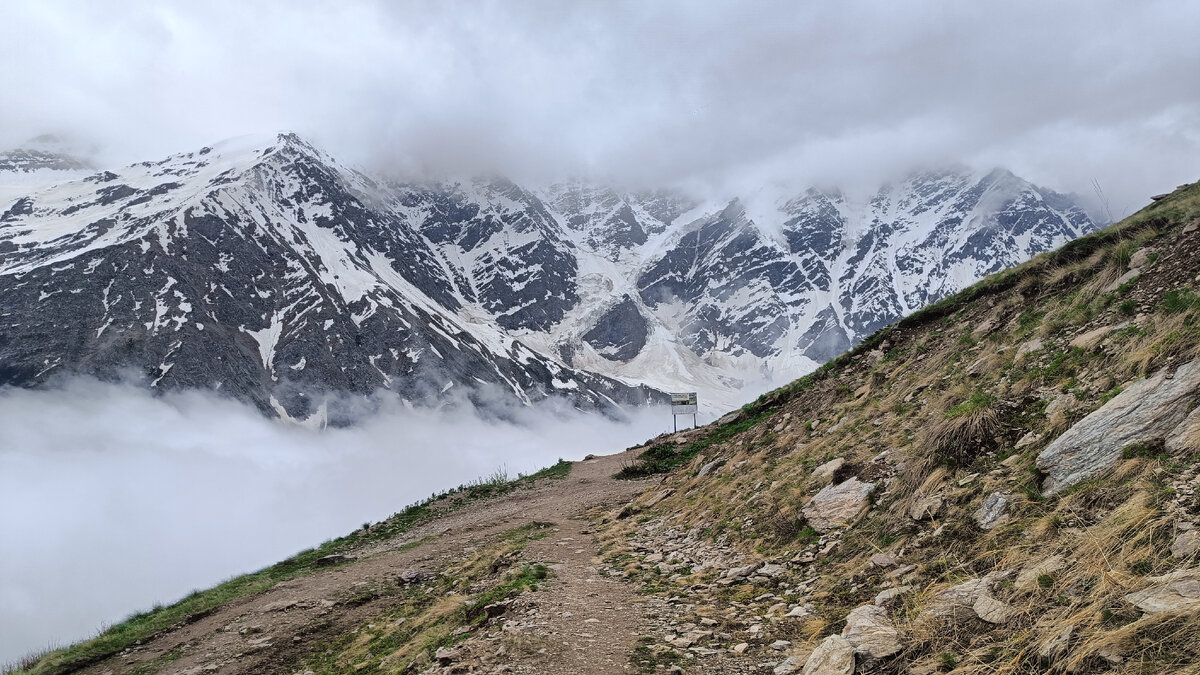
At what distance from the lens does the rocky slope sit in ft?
15.6

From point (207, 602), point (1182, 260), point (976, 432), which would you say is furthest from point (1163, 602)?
point (207, 602)

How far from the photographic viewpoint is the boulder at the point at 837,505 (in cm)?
915

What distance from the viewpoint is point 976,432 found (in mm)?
8117

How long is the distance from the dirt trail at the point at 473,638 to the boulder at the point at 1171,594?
16.1 feet

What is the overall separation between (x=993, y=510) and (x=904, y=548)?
112 centimetres

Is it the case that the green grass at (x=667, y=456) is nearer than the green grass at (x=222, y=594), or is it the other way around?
the green grass at (x=222, y=594)

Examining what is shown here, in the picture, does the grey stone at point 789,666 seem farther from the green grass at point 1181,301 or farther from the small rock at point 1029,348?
the small rock at point 1029,348

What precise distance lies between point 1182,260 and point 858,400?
7.10 m

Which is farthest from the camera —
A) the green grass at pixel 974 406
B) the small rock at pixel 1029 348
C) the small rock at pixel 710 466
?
the small rock at pixel 710 466

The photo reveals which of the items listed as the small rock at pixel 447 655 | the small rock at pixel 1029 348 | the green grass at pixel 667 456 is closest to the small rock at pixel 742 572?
the small rock at pixel 447 655

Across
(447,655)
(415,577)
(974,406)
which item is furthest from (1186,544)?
(415,577)

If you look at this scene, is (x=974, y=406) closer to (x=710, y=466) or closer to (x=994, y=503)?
(x=994, y=503)

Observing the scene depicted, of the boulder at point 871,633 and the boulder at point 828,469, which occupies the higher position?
the boulder at point 828,469

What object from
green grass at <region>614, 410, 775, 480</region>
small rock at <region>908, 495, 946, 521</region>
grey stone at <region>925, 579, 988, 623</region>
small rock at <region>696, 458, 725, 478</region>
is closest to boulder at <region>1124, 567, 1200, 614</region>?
grey stone at <region>925, 579, 988, 623</region>
